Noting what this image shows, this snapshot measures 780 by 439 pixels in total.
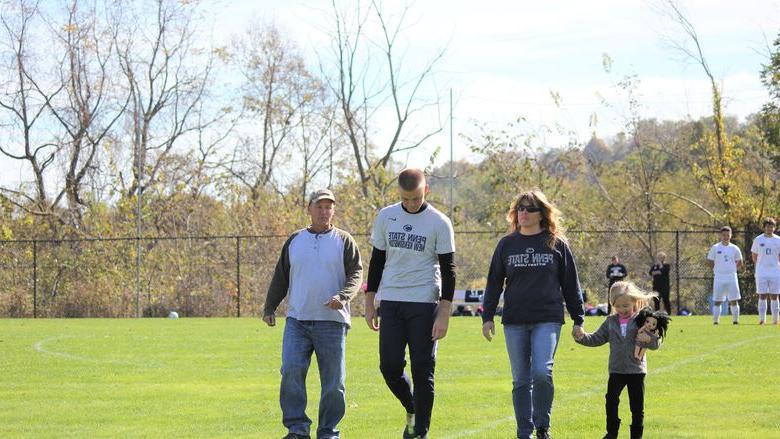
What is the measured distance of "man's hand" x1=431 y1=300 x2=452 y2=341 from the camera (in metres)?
8.74

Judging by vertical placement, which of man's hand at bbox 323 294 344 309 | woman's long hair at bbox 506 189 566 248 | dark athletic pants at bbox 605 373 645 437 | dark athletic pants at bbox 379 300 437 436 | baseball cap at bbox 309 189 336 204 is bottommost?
dark athletic pants at bbox 605 373 645 437

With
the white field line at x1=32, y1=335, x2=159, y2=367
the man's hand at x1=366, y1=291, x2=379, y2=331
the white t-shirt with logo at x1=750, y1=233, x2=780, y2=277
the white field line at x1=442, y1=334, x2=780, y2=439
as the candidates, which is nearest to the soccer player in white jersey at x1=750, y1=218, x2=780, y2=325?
the white t-shirt with logo at x1=750, y1=233, x2=780, y2=277

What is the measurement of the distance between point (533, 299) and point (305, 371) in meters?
1.83

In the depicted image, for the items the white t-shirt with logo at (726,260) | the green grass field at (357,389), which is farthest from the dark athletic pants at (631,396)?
the white t-shirt with logo at (726,260)

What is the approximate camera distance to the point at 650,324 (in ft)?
28.5

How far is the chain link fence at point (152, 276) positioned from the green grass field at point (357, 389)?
17076mm

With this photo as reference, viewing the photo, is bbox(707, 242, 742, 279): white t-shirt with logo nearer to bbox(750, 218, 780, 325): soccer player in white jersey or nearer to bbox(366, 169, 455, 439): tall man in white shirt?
bbox(750, 218, 780, 325): soccer player in white jersey

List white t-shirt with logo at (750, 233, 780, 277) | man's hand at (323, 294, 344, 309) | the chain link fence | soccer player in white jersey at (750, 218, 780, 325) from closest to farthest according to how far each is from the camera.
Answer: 1. man's hand at (323, 294, 344, 309)
2. soccer player in white jersey at (750, 218, 780, 325)
3. white t-shirt with logo at (750, 233, 780, 277)
4. the chain link fence

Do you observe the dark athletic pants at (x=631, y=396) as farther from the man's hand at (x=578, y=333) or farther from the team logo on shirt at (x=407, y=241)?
the team logo on shirt at (x=407, y=241)

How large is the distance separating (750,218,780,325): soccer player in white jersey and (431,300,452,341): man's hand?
18275 mm

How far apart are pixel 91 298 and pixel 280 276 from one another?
3126 centimetres

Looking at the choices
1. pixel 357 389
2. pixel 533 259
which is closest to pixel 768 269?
pixel 357 389

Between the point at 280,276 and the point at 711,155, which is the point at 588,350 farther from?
the point at 711,155

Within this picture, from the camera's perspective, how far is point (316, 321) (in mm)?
9039
